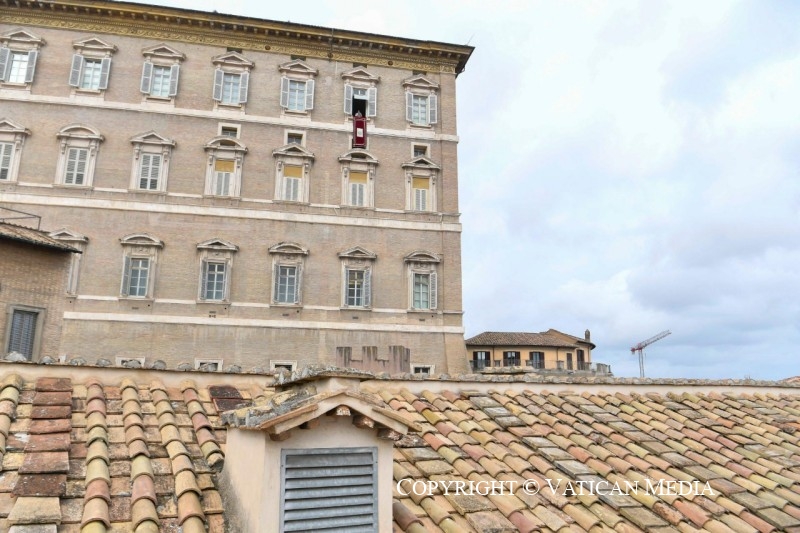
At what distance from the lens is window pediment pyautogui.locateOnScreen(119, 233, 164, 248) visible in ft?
75.2

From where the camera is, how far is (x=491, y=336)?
47156 millimetres

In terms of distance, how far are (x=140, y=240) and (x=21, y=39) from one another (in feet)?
34.0

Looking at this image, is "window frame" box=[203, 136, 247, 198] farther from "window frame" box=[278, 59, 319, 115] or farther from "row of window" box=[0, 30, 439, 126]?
"window frame" box=[278, 59, 319, 115]

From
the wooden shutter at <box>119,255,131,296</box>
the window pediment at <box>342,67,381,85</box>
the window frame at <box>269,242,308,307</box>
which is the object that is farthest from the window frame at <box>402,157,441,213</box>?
the wooden shutter at <box>119,255,131,296</box>

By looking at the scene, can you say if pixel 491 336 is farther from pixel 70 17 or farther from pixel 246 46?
pixel 70 17

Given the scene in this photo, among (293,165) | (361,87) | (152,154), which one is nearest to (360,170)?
(293,165)

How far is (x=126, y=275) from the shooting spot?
22.7 metres

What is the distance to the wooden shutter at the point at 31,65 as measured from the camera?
23.8 meters

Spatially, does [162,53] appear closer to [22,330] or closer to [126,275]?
[126,275]

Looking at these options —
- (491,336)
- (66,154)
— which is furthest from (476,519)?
(491,336)

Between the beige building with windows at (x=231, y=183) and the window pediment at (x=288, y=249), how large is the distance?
62 millimetres

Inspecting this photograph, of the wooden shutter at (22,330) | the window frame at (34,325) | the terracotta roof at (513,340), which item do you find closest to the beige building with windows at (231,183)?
the window frame at (34,325)

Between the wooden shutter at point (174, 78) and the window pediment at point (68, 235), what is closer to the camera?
the window pediment at point (68, 235)

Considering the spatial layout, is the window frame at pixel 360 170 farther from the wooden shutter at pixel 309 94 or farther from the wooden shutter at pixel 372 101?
the wooden shutter at pixel 309 94
